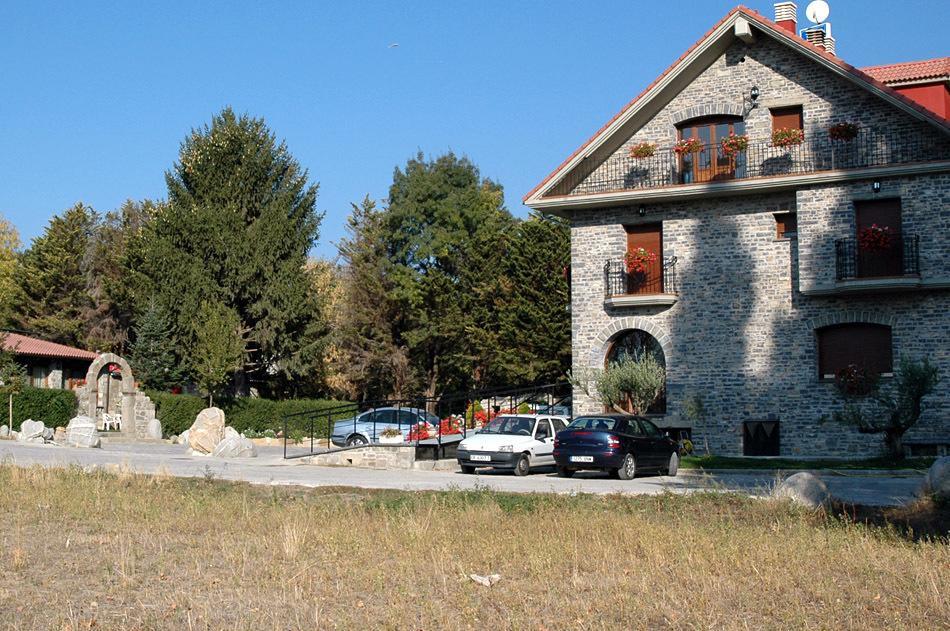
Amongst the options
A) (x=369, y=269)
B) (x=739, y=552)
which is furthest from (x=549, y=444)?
(x=369, y=269)

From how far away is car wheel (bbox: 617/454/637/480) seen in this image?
22.6 meters

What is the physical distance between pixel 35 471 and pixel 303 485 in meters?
4.62

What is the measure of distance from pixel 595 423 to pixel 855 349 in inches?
342

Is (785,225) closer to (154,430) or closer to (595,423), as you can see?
(595,423)

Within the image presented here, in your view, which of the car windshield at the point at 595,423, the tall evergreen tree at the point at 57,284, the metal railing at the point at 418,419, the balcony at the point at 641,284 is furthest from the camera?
the tall evergreen tree at the point at 57,284

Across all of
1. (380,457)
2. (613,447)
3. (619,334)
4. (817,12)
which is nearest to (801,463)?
(613,447)

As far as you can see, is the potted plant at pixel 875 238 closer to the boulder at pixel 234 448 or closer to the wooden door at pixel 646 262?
the wooden door at pixel 646 262

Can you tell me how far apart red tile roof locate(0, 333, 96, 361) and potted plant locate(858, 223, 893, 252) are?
119 ft

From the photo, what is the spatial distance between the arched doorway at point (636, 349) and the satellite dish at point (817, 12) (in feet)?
35.3

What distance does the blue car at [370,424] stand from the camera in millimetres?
35562

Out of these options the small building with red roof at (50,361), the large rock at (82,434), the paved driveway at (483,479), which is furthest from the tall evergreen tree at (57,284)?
the paved driveway at (483,479)

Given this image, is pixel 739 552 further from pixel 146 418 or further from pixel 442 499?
pixel 146 418

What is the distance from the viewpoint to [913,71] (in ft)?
101

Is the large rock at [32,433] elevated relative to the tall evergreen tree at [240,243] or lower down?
lower down
